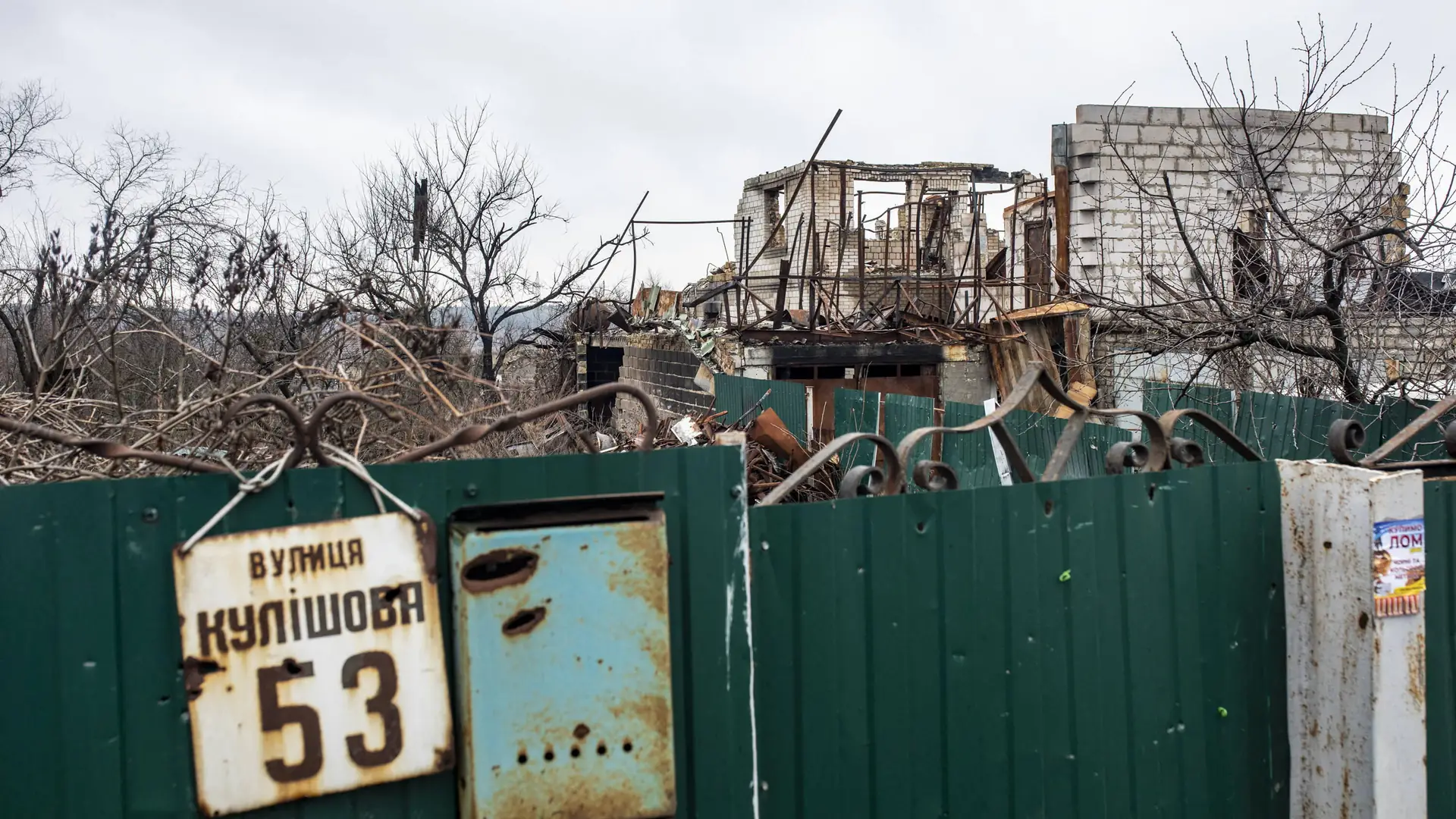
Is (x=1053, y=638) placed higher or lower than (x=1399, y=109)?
lower

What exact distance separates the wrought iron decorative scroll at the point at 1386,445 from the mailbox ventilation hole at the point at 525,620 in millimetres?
2586

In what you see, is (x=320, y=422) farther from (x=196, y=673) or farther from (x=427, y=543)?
(x=196, y=673)

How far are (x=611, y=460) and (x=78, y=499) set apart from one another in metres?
1.09

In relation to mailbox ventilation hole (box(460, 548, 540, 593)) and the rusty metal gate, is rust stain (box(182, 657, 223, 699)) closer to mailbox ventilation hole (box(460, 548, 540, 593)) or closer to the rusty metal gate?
the rusty metal gate

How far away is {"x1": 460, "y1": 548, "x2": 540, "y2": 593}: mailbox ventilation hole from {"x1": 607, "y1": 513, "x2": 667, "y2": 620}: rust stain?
182 millimetres

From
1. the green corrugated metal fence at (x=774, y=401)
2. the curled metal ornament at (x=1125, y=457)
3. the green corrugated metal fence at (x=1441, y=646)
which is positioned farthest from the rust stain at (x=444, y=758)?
the green corrugated metal fence at (x=774, y=401)

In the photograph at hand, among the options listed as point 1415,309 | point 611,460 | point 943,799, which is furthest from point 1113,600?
point 1415,309

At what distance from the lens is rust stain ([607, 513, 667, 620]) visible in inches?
82.8

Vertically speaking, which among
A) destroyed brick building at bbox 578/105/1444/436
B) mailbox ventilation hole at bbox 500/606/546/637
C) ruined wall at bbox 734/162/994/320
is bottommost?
mailbox ventilation hole at bbox 500/606/546/637

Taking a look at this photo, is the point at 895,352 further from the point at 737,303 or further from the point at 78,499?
the point at 78,499

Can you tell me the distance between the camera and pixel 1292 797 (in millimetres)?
2986

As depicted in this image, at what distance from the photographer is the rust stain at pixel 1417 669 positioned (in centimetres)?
280

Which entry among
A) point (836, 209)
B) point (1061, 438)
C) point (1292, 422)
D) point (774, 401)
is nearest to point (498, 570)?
point (1061, 438)

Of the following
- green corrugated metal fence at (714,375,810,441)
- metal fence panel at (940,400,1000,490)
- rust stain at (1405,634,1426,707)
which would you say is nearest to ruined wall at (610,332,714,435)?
green corrugated metal fence at (714,375,810,441)
